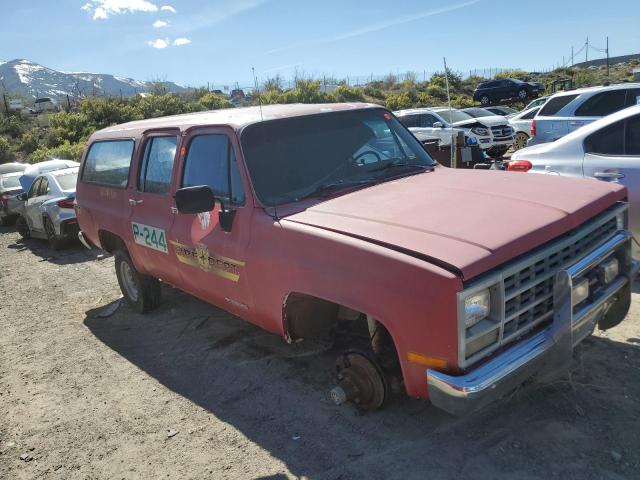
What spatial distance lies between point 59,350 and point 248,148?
10.1ft

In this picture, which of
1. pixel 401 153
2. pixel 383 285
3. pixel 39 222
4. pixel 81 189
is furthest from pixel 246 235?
pixel 39 222

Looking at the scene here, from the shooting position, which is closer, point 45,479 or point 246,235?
point 45,479

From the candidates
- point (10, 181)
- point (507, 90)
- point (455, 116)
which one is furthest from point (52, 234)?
point (507, 90)

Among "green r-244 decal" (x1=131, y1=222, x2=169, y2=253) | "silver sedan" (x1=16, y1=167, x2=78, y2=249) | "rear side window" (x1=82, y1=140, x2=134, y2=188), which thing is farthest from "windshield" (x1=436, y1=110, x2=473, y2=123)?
"green r-244 decal" (x1=131, y1=222, x2=169, y2=253)

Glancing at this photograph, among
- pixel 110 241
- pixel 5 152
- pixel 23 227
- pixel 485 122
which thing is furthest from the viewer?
pixel 5 152

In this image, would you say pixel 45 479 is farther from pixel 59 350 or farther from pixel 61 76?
pixel 61 76

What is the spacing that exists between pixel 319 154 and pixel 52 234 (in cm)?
817

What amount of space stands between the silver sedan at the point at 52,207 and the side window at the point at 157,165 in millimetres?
5666

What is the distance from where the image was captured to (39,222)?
1074 centimetres

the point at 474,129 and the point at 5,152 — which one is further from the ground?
the point at 5,152

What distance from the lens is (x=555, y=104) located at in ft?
35.3

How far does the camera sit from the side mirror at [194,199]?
3539mm

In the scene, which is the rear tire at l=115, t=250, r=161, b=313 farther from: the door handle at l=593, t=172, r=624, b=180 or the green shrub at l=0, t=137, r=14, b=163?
the green shrub at l=0, t=137, r=14, b=163

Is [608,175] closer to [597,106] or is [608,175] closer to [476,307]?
[476,307]
